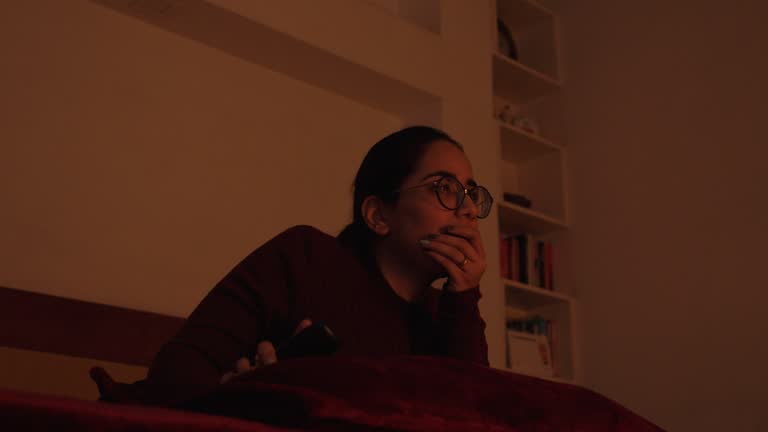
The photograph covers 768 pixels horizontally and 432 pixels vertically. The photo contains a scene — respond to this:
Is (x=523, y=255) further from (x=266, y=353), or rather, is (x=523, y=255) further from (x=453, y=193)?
(x=266, y=353)

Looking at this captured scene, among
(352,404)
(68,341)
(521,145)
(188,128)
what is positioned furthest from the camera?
(521,145)

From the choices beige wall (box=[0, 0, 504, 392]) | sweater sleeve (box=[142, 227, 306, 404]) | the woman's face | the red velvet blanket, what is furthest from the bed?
beige wall (box=[0, 0, 504, 392])

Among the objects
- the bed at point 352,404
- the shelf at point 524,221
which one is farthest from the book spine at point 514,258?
the bed at point 352,404

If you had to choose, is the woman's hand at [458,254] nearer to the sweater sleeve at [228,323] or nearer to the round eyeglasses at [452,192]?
the round eyeglasses at [452,192]

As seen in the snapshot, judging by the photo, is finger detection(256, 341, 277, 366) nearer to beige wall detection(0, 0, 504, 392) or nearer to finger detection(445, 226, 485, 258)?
finger detection(445, 226, 485, 258)

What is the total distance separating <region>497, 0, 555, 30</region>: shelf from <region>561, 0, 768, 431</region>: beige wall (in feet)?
0.94

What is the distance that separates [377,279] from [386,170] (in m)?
0.26

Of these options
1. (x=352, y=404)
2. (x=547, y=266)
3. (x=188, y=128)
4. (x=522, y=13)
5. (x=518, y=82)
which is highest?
(x=522, y=13)

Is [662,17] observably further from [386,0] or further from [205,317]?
[205,317]

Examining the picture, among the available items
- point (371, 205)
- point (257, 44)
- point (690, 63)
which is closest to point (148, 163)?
point (257, 44)

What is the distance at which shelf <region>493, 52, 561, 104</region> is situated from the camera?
3.50 meters

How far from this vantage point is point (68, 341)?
1.95 meters

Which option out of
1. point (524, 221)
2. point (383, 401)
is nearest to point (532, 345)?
point (524, 221)

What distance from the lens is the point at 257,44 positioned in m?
2.66
